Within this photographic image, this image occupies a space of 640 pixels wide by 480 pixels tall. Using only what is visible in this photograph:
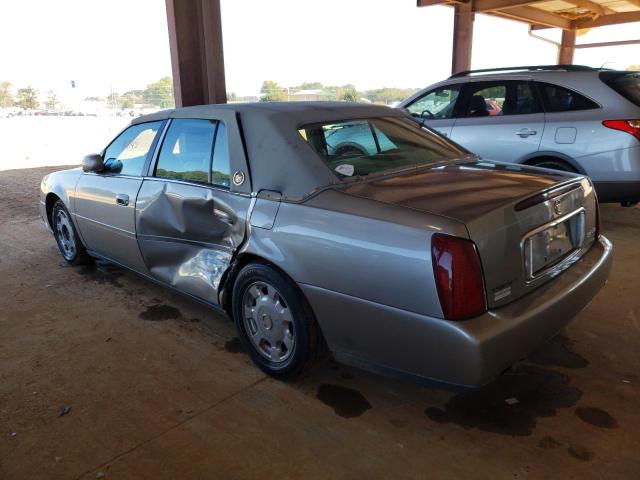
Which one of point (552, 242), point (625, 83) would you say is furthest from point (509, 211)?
point (625, 83)

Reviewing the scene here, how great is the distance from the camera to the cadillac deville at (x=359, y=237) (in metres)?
2.10

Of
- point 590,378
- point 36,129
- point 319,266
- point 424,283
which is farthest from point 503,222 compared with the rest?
point 36,129

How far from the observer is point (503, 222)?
85.7 inches

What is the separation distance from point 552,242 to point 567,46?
23.4m

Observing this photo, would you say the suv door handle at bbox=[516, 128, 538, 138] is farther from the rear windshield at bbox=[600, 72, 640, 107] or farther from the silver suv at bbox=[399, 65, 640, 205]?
the rear windshield at bbox=[600, 72, 640, 107]

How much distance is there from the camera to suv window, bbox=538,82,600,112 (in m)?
5.30

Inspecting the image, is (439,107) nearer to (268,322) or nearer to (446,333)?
(268,322)

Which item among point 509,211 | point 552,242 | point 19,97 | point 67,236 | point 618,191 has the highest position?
point 19,97

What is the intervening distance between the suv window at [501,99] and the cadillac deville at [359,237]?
9.05 ft

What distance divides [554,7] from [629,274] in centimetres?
1795

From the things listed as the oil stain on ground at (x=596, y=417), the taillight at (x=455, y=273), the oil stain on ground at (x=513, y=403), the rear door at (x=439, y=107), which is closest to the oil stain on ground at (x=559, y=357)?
the oil stain on ground at (x=513, y=403)

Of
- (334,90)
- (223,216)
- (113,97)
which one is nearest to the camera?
(223,216)

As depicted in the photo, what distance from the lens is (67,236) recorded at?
489 centimetres

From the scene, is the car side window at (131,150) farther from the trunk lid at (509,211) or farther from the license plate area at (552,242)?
the license plate area at (552,242)
